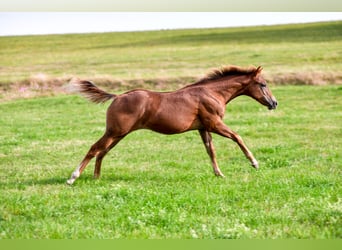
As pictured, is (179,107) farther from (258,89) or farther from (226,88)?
(258,89)

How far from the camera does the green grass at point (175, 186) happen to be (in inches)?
278

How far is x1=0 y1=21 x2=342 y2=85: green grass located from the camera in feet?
106

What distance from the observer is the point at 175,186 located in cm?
975

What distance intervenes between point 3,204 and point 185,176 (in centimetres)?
362

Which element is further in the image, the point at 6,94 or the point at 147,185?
the point at 6,94

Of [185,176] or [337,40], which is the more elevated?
[337,40]

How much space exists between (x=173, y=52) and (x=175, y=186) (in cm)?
3496

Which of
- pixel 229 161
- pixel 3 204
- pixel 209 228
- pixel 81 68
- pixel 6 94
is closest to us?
pixel 209 228

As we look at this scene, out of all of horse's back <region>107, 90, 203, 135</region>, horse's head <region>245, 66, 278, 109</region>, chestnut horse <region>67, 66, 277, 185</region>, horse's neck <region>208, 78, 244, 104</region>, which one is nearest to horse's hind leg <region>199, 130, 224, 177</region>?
chestnut horse <region>67, 66, 277, 185</region>

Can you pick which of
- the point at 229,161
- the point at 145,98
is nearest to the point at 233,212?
the point at 145,98

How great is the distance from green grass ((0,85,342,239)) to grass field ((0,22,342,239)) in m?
0.03

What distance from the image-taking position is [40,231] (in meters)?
6.96

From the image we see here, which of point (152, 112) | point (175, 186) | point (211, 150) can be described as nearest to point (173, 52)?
point (211, 150)

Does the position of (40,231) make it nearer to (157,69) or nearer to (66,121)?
(66,121)
